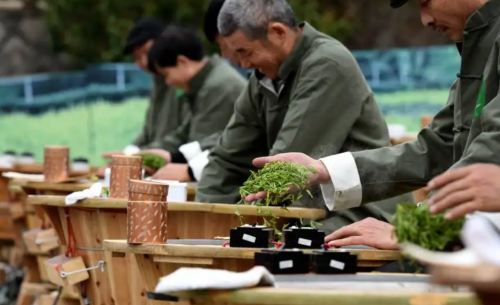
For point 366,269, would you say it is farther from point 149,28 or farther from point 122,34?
point 122,34

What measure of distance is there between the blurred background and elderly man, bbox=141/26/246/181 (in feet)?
9.81

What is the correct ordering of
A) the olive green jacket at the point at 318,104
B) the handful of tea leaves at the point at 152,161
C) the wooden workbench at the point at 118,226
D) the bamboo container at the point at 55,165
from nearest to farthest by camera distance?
1. the wooden workbench at the point at 118,226
2. the olive green jacket at the point at 318,104
3. the bamboo container at the point at 55,165
4. the handful of tea leaves at the point at 152,161

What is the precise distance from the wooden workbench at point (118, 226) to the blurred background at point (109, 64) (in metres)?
5.79

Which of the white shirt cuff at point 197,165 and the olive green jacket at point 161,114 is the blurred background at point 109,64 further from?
the white shirt cuff at point 197,165

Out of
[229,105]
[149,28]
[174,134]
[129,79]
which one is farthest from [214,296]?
[129,79]

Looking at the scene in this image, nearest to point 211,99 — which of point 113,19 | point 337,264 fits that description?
point 337,264

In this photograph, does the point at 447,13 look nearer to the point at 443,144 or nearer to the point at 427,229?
the point at 443,144

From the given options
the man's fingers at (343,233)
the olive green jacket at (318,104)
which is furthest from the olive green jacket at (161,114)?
the man's fingers at (343,233)

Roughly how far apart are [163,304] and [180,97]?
5662 mm

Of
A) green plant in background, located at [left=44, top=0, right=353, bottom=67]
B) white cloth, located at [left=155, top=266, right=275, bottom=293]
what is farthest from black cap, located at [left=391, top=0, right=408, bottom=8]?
green plant in background, located at [left=44, top=0, right=353, bottom=67]

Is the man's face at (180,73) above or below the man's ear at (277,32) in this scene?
below

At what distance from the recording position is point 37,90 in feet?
48.3

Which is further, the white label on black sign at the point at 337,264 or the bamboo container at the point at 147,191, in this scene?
the bamboo container at the point at 147,191

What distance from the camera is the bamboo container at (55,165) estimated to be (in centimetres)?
800
